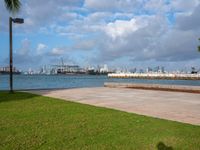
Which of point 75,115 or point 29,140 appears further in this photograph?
point 75,115

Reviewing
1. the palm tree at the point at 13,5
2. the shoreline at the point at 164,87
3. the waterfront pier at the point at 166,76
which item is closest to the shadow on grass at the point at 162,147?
the palm tree at the point at 13,5

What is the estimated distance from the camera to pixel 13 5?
17766 millimetres

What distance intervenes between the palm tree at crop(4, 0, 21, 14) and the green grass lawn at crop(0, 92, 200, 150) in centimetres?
986

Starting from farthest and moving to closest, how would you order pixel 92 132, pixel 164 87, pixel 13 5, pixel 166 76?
pixel 166 76 → pixel 164 87 → pixel 13 5 → pixel 92 132

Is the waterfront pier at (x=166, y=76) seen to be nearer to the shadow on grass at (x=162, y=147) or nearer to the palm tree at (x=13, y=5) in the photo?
the palm tree at (x=13, y=5)

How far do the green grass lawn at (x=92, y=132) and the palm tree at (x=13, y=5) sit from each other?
9.86 meters

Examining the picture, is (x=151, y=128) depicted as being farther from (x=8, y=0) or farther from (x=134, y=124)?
(x=8, y=0)

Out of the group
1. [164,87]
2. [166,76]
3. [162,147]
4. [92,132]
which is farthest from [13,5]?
[166,76]

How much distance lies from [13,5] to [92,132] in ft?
42.1

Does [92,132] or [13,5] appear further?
[13,5]

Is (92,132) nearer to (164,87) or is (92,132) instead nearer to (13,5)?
(13,5)

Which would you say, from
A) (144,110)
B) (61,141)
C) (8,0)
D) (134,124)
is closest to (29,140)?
(61,141)

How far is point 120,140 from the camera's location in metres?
6.54

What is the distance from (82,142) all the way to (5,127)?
232 centimetres
